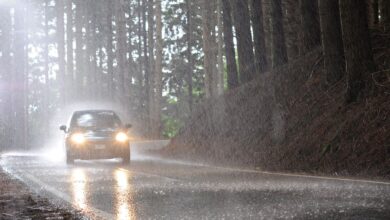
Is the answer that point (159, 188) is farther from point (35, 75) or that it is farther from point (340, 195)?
point (35, 75)

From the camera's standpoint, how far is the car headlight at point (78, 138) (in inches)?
961

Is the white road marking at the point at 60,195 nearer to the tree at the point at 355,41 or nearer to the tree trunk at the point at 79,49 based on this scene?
the tree at the point at 355,41

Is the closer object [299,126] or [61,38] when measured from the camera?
[299,126]

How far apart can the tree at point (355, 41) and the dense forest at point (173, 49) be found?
0.08 feet

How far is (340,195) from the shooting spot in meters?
11.2

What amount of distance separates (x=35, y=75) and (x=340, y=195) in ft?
299

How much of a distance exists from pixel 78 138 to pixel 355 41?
35.0 feet

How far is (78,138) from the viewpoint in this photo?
24.5 m

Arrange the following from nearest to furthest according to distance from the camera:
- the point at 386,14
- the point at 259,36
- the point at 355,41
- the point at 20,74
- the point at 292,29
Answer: the point at 355,41 < the point at 386,14 < the point at 292,29 < the point at 259,36 < the point at 20,74

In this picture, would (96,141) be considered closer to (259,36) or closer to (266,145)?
(266,145)

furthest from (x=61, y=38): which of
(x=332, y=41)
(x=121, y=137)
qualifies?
(x=332, y=41)

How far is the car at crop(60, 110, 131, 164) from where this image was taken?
24.2m

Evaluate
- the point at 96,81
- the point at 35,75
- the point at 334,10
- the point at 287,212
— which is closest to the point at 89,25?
the point at 96,81

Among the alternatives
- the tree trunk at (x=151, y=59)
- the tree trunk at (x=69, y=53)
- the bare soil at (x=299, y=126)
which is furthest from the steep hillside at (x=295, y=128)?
the tree trunk at (x=69, y=53)
